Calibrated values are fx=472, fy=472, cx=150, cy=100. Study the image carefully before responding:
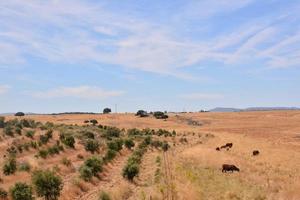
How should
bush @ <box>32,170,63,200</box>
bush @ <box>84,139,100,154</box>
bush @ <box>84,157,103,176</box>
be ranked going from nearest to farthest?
bush @ <box>32,170,63,200</box> → bush @ <box>84,157,103,176</box> → bush @ <box>84,139,100,154</box>

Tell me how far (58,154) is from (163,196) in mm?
23855

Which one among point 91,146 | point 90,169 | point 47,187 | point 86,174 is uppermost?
point 91,146

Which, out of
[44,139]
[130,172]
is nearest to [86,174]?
[130,172]

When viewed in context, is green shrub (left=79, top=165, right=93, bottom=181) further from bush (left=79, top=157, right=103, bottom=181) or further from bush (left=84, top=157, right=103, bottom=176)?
bush (left=84, top=157, right=103, bottom=176)

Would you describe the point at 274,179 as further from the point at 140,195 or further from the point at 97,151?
the point at 97,151

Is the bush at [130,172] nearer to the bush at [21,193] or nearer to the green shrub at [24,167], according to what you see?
the green shrub at [24,167]

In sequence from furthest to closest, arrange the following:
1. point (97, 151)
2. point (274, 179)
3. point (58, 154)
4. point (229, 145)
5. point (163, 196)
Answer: point (229, 145), point (97, 151), point (58, 154), point (274, 179), point (163, 196)

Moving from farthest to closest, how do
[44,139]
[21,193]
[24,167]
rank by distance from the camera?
[44,139] < [24,167] < [21,193]

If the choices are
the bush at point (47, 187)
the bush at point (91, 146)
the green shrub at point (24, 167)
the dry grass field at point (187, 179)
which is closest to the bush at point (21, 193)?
the bush at point (47, 187)

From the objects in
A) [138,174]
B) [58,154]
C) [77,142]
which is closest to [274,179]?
[138,174]

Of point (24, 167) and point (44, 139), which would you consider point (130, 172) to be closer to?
point (24, 167)

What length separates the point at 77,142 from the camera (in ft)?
171

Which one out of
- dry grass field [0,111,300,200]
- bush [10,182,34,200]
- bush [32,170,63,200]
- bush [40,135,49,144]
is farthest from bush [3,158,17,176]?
bush [40,135,49,144]

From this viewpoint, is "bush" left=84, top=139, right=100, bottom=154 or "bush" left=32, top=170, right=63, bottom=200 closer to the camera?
"bush" left=32, top=170, right=63, bottom=200
